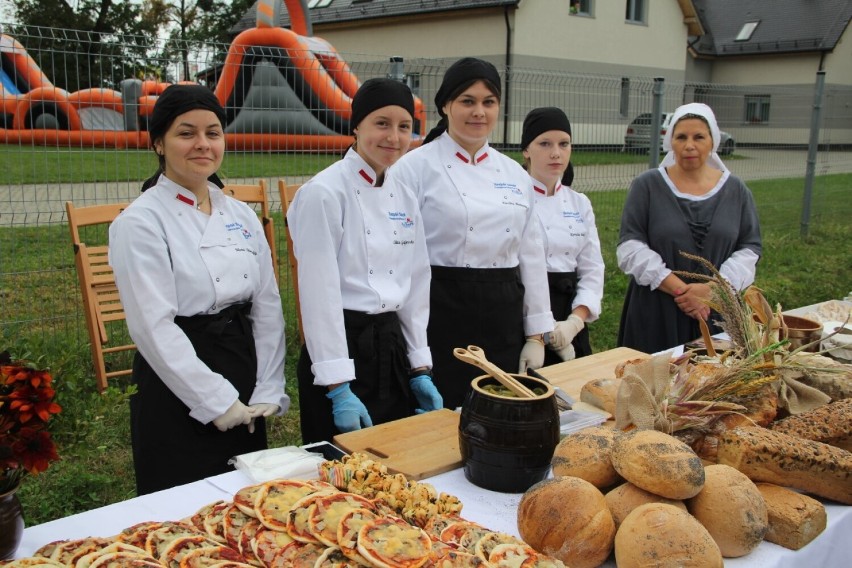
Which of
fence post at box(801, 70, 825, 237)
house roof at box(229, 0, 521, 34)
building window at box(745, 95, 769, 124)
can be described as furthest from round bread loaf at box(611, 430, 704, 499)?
house roof at box(229, 0, 521, 34)

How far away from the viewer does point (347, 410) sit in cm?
237

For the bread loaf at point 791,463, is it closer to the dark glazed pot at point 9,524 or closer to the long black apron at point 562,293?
the dark glazed pot at point 9,524

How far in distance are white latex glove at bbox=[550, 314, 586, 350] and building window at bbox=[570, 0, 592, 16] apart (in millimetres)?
22619

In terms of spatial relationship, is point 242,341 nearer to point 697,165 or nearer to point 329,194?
point 329,194

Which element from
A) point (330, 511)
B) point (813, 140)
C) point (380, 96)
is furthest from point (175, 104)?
point (813, 140)

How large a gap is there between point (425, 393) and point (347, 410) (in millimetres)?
340

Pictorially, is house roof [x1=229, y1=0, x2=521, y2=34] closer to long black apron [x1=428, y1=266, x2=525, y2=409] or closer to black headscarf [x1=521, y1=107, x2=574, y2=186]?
black headscarf [x1=521, y1=107, x2=574, y2=186]

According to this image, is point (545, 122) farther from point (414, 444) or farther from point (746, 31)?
point (746, 31)

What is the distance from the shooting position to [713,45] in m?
30.6

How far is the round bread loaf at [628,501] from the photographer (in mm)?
1521

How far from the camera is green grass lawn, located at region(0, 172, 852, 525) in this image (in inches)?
61.3

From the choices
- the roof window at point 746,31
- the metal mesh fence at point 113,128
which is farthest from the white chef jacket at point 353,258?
the roof window at point 746,31

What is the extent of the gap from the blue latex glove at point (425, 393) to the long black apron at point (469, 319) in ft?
1.08

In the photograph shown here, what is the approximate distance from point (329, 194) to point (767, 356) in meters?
1.43
